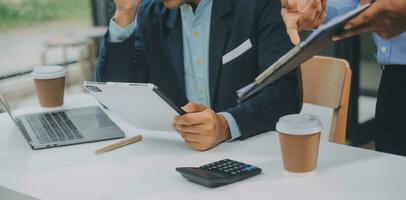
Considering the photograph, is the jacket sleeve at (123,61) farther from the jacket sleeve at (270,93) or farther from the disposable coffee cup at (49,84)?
the jacket sleeve at (270,93)

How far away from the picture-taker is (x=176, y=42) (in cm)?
196

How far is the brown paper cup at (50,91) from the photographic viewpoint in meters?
1.97

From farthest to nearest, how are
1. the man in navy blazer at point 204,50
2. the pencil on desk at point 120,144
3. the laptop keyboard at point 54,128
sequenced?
the man in navy blazer at point 204,50 → the laptop keyboard at point 54,128 → the pencil on desk at point 120,144

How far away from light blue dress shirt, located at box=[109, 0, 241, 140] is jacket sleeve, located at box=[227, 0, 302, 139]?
17 centimetres

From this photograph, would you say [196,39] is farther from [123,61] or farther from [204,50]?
[123,61]

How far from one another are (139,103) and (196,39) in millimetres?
461

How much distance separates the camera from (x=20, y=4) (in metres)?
4.19

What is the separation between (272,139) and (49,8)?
324cm

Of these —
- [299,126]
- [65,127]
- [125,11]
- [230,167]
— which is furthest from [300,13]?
[65,127]

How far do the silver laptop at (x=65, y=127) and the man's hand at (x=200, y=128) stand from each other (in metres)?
0.23

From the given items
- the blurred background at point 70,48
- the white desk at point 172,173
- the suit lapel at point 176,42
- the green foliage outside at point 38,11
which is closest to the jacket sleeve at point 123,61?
the suit lapel at point 176,42

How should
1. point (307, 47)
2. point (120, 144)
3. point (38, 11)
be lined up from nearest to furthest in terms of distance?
point (307, 47) → point (120, 144) → point (38, 11)

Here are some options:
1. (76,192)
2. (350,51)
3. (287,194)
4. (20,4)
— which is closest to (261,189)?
(287,194)

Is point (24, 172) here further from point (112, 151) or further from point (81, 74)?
point (81, 74)
